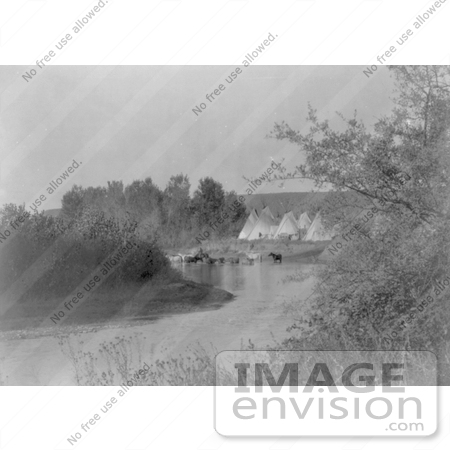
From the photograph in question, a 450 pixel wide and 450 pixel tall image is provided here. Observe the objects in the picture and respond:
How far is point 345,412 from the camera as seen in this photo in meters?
4.82

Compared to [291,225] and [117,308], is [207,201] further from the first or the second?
[117,308]

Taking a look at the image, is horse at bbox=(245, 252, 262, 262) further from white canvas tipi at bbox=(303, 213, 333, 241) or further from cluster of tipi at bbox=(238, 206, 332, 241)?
white canvas tipi at bbox=(303, 213, 333, 241)

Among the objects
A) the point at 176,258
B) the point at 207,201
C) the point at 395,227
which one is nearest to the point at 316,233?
the point at 395,227

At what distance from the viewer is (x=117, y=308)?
4965 mm

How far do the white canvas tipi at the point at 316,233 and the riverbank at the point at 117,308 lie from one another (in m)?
0.74

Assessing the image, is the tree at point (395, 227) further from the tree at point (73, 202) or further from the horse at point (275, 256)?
the tree at point (73, 202)

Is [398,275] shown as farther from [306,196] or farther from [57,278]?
[57,278]

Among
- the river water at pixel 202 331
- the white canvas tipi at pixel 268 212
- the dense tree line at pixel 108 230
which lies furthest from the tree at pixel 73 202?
the white canvas tipi at pixel 268 212

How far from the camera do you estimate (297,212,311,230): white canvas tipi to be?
4852mm

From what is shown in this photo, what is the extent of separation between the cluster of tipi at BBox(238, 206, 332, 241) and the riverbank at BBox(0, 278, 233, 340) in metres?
0.57

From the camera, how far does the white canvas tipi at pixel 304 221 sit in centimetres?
485

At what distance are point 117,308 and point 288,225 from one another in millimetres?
1395

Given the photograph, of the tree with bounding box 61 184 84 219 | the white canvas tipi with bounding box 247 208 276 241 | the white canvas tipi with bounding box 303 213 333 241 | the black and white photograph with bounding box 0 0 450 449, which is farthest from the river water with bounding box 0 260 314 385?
the tree with bounding box 61 184 84 219

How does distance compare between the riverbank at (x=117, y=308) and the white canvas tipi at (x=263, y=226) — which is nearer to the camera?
the white canvas tipi at (x=263, y=226)
